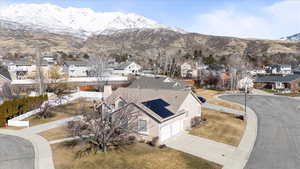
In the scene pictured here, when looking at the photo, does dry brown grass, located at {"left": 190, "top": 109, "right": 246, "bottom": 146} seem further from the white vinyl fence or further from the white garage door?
the white vinyl fence

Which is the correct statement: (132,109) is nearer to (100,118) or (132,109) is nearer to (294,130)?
(100,118)

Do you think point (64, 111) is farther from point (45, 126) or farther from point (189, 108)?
point (189, 108)

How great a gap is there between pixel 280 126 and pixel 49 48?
19723 cm

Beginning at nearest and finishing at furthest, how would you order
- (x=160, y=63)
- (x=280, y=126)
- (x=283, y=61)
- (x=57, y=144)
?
(x=57, y=144)
(x=280, y=126)
(x=160, y=63)
(x=283, y=61)

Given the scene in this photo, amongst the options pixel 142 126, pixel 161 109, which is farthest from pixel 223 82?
pixel 142 126

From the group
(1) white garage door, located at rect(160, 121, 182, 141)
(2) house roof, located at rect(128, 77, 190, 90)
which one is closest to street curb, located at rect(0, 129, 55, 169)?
(1) white garage door, located at rect(160, 121, 182, 141)

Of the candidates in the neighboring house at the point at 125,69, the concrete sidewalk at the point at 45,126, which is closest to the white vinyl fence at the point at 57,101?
the concrete sidewalk at the point at 45,126

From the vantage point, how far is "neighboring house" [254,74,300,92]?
6406 cm

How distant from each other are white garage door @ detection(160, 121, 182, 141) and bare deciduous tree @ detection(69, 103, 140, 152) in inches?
121

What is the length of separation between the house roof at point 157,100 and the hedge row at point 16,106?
13.1 metres

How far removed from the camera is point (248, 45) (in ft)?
651

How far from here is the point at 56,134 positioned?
26.3 m

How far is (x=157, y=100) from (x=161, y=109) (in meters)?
2.46

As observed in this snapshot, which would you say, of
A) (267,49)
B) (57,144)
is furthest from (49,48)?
(57,144)
